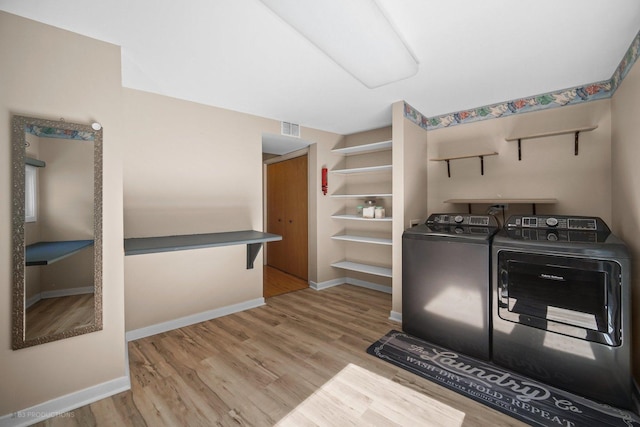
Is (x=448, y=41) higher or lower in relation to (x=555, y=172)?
higher

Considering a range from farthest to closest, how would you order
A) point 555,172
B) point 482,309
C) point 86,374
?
1. point 555,172
2. point 482,309
3. point 86,374

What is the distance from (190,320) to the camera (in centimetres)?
268

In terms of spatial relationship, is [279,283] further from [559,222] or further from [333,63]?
[559,222]

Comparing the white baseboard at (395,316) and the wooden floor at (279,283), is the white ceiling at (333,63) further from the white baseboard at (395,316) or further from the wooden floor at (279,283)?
the wooden floor at (279,283)

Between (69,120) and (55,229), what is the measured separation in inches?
26.7

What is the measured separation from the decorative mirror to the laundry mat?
2160 millimetres

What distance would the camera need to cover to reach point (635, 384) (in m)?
1.70

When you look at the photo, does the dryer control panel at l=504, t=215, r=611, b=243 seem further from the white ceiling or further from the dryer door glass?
the white ceiling

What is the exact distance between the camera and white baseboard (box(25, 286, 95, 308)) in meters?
1.51

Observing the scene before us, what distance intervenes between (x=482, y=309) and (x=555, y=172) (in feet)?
5.13

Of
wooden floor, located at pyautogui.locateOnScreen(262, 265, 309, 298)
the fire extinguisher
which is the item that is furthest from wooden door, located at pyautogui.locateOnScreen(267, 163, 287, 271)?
the fire extinguisher

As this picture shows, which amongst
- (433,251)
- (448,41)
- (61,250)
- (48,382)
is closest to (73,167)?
(61,250)

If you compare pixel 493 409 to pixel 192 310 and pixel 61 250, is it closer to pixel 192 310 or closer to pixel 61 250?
pixel 192 310

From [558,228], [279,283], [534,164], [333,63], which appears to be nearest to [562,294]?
[558,228]
